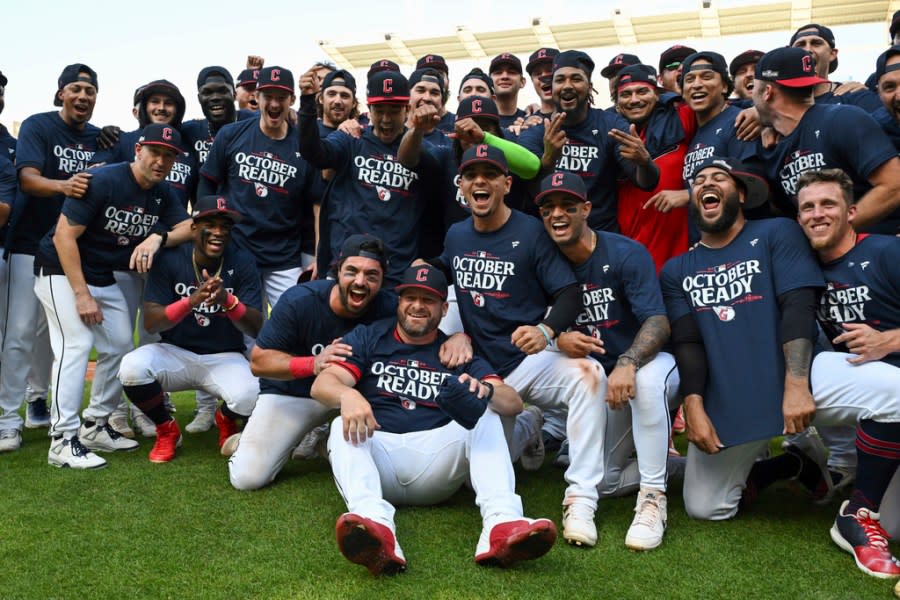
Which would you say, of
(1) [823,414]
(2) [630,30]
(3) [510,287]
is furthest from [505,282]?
(2) [630,30]

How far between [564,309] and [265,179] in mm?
2794

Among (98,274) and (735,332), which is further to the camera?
(98,274)

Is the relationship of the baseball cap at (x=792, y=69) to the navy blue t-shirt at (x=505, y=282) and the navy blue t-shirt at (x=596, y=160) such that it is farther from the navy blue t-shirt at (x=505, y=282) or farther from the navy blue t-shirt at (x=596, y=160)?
the navy blue t-shirt at (x=505, y=282)

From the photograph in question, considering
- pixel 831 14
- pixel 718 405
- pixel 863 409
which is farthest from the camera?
pixel 831 14

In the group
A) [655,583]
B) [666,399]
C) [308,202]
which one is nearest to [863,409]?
[666,399]

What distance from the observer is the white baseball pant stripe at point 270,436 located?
4844mm

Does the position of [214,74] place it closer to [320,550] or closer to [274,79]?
[274,79]

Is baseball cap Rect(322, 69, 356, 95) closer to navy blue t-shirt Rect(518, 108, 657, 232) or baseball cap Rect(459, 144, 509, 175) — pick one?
navy blue t-shirt Rect(518, 108, 657, 232)

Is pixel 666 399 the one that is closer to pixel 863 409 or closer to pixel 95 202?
pixel 863 409

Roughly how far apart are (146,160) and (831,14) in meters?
27.9

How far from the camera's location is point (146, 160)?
571 cm

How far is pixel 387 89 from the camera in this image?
17.4 ft

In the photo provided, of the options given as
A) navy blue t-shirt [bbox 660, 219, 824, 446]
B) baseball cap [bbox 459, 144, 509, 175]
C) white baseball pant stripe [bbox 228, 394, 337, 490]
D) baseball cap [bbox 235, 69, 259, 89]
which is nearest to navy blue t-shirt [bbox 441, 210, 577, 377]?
baseball cap [bbox 459, 144, 509, 175]

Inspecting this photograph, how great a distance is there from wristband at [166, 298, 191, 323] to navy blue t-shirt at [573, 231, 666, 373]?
2.67m
